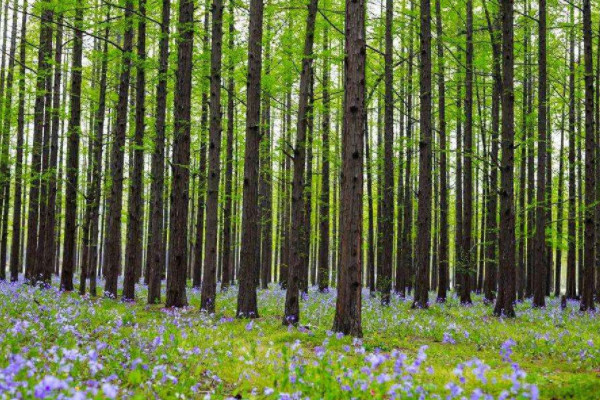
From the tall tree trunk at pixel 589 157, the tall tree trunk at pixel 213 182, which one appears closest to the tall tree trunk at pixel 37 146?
the tall tree trunk at pixel 213 182

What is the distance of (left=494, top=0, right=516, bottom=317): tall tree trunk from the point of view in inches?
571

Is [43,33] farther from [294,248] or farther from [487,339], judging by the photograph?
[487,339]

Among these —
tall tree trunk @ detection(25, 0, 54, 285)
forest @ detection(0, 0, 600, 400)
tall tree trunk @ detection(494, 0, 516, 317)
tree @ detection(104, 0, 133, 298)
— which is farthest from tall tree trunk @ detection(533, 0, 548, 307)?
tall tree trunk @ detection(25, 0, 54, 285)

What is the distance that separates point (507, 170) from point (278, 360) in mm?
10873

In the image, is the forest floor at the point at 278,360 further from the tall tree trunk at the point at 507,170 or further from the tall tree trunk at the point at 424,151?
the tall tree trunk at the point at 424,151

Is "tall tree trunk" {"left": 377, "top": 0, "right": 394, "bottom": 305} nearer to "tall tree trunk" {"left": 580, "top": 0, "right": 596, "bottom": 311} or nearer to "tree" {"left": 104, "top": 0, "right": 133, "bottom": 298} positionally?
"tall tree trunk" {"left": 580, "top": 0, "right": 596, "bottom": 311}

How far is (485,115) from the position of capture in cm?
2606

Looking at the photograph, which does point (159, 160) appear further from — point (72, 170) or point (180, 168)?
point (72, 170)

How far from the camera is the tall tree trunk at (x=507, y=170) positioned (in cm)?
1451

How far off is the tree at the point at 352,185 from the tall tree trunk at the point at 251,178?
317 centimetres

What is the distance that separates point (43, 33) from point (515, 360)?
20.7 metres

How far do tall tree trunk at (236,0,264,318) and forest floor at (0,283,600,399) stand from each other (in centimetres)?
87


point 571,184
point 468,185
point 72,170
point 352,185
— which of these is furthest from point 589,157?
point 72,170

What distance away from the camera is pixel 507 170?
14633mm
